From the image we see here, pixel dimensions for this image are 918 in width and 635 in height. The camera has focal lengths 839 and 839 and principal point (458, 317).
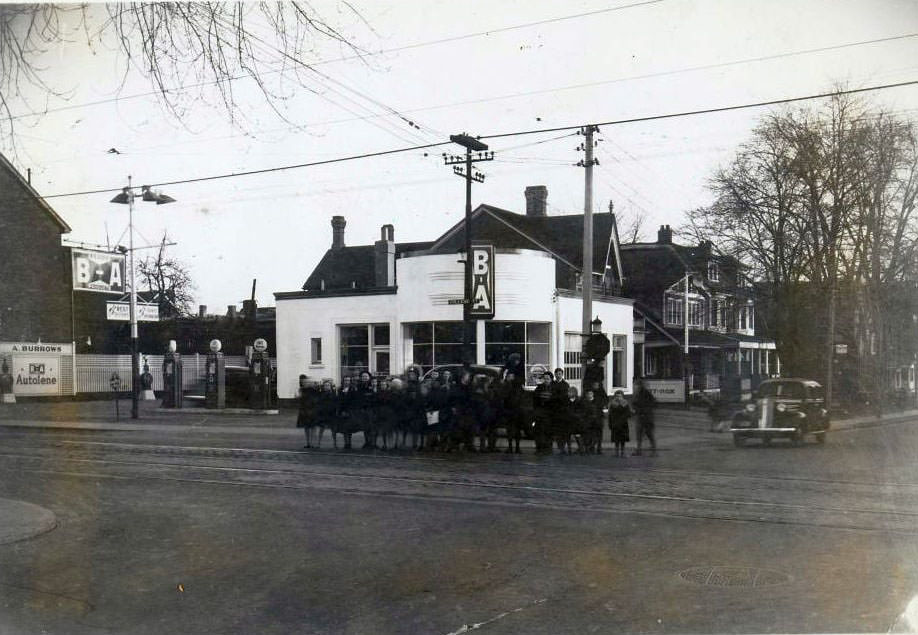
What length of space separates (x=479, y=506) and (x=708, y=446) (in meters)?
8.82

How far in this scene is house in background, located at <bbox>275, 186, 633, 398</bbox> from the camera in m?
18.2

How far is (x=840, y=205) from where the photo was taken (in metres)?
12.4

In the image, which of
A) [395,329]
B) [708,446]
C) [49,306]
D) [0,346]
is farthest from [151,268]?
[708,446]

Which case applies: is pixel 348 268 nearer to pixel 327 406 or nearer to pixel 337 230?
pixel 327 406

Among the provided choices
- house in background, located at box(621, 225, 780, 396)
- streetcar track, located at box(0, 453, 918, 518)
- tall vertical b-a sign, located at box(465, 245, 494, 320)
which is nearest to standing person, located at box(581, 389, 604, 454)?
house in background, located at box(621, 225, 780, 396)

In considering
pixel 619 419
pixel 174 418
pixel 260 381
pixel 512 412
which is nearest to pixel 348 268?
pixel 512 412

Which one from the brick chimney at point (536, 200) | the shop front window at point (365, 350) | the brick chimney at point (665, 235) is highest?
the brick chimney at point (536, 200)

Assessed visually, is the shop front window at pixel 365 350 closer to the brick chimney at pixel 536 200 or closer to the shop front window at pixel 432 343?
the shop front window at pixel 432 343

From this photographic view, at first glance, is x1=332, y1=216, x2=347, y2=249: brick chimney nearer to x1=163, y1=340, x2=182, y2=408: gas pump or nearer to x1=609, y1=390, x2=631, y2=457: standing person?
x1=609, y1=390, x2=631, y2=457: standing person

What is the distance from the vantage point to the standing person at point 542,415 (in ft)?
54.6

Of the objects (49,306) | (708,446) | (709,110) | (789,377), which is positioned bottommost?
(708,446)

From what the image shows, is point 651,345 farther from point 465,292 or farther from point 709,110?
point 709,110

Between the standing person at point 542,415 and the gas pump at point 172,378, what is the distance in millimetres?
18102

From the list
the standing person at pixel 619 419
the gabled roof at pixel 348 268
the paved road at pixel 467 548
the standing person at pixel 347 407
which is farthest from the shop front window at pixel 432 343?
the paved road at pixel 467 548
